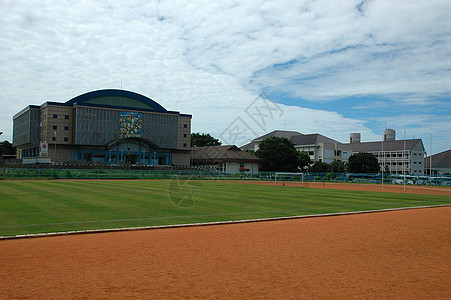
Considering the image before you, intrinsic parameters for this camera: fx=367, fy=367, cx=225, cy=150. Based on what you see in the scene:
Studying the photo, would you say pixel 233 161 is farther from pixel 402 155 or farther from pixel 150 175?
pixel 402 155

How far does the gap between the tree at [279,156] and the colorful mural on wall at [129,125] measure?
2687cm

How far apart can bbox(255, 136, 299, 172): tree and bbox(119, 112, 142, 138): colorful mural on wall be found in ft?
88.1

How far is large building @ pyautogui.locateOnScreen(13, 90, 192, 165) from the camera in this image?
2808 inches

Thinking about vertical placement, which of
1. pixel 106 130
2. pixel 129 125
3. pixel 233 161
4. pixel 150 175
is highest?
pixel 129 125

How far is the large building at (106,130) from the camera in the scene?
7131 cm

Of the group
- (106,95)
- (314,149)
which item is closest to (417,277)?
(106,95)

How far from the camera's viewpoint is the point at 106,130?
243 ft

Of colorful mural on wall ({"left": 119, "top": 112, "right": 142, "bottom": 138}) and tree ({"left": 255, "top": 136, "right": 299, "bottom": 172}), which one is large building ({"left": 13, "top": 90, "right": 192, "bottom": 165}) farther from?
tree ({"left": 255, "top": 136, "right": 299, "bottom": 172})

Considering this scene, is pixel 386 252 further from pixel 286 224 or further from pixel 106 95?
pixel 106 95

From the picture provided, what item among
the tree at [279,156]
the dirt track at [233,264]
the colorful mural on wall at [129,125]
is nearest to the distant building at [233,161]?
the tree at [279,156]

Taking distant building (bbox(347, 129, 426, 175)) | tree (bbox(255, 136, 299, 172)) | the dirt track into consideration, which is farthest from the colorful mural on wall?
the dirt track

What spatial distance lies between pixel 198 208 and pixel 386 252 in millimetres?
9053

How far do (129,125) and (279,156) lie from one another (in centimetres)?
3154

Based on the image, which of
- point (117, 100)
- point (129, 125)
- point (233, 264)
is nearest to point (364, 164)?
point (129, 125)
